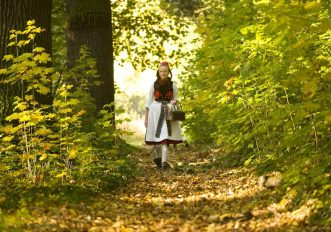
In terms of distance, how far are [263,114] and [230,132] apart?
4.04 feet

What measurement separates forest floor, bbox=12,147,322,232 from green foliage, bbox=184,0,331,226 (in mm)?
337

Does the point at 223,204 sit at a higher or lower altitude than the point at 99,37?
lower

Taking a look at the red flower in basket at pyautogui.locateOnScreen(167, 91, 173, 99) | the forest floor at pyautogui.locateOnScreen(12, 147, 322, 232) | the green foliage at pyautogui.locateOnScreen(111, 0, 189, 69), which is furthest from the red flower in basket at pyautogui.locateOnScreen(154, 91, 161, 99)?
the green foliage at pyautogui.locateOnScreen(111, 0, 189, 69)

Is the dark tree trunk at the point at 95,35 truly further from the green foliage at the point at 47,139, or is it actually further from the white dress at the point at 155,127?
the green foliage at the point at 47,139

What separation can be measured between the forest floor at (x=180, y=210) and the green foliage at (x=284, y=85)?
0.34 meters

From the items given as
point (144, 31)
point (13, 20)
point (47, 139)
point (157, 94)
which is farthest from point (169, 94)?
point (144, 31)

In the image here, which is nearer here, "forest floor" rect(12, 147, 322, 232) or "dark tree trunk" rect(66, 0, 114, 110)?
"forest floor" rect(12, 147, 322, 232)

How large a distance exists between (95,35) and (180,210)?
16.5ft

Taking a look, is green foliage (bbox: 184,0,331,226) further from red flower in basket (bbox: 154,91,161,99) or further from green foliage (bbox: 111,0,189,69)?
green foliage (bbox: 111,0,189,69)

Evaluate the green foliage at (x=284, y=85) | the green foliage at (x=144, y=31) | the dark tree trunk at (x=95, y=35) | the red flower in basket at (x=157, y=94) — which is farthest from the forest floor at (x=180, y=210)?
the green foliage at (x=144, y=31)

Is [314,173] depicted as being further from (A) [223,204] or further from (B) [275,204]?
(A) [223,204]

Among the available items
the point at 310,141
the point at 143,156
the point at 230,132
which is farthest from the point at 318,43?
the point at 143,156

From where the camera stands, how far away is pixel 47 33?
7.57 m

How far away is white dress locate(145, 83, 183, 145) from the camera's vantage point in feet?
31.7
